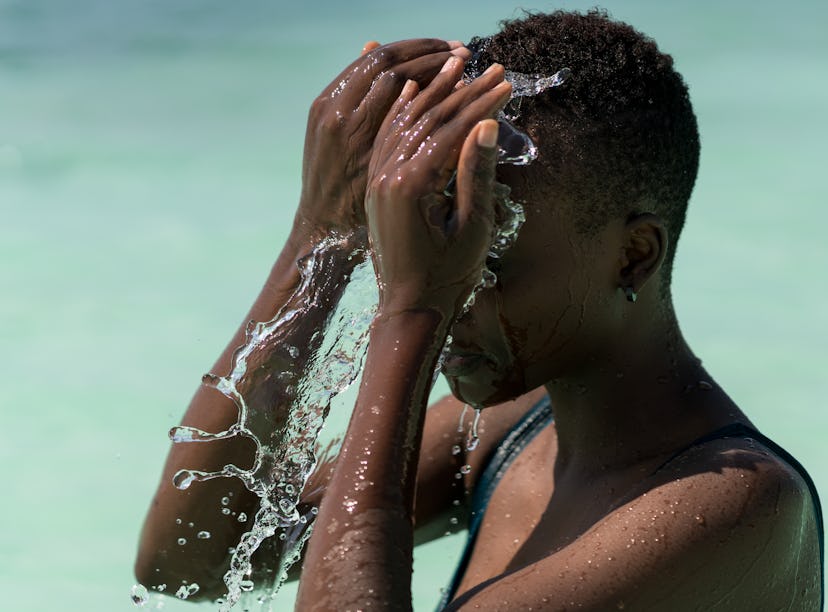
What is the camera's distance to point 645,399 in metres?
2.53

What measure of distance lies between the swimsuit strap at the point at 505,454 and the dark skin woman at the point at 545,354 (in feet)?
0.38

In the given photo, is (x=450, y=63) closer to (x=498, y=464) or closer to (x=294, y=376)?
(x=294, y=376)

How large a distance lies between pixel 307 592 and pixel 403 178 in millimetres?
664

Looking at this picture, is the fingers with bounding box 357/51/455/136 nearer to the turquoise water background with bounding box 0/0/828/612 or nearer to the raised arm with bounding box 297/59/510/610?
the raised arm with bounding box 297/59/510/610

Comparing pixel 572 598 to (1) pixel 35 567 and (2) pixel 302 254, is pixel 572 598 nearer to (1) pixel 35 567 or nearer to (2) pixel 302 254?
(2) pixel 302 254

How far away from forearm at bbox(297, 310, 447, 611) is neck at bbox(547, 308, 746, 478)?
459 millimetres

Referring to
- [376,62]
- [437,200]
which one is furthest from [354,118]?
[437,200]

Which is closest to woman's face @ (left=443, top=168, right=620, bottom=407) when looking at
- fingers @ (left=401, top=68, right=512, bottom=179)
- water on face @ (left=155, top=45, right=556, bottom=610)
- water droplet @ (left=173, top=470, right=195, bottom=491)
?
fingers @ (left=401, top=68, right=512, bottom=179)

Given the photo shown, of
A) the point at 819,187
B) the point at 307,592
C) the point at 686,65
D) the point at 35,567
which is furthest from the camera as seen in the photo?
the point at 686,65

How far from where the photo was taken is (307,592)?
6.91ft

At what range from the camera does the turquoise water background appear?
5.34 metres

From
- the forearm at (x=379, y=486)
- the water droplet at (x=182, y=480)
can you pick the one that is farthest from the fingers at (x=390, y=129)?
the water droplet at (x=182, y=480)

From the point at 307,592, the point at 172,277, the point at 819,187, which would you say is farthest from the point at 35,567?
the point at 819,187

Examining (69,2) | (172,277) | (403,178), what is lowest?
(403,178)
